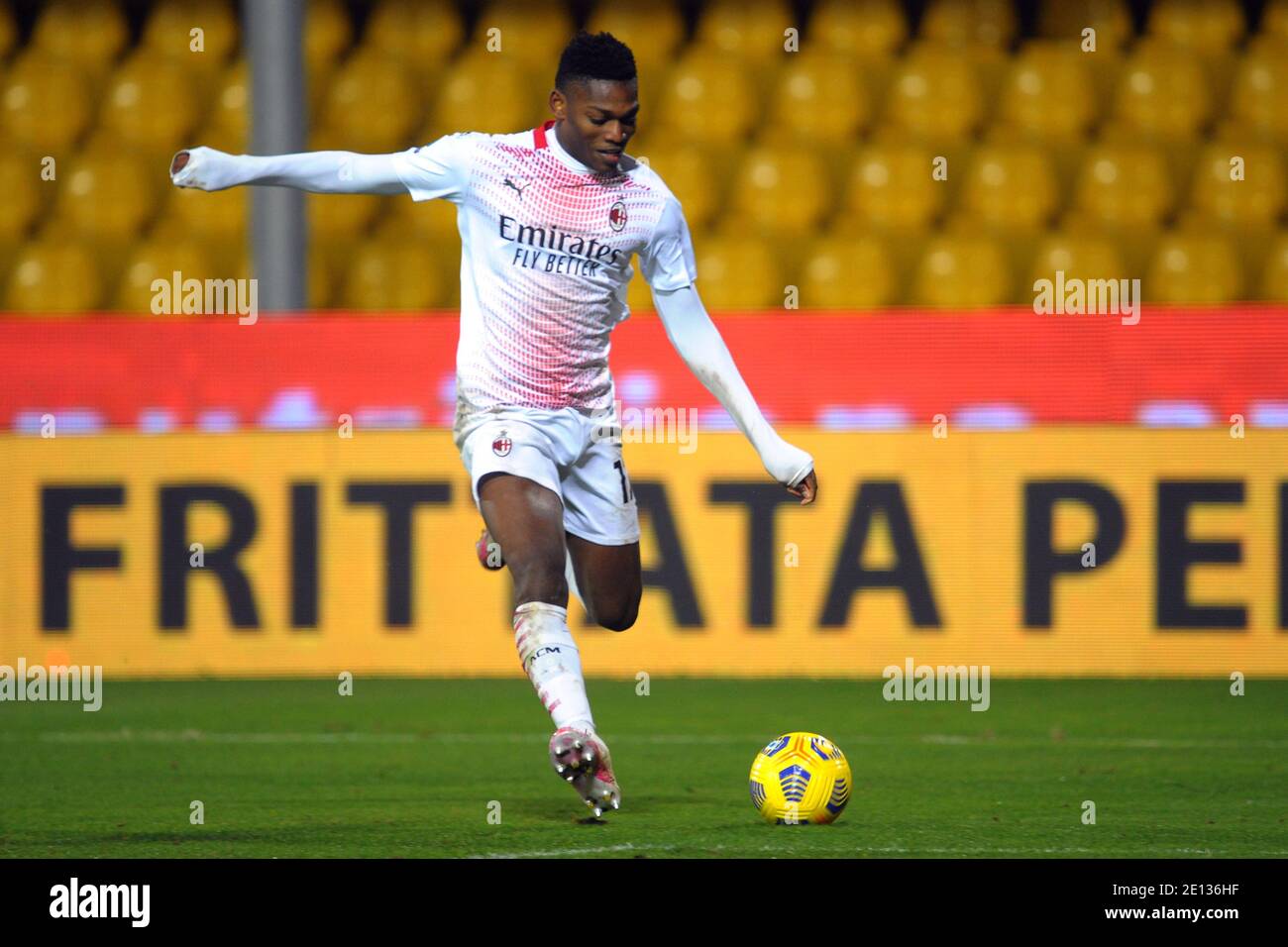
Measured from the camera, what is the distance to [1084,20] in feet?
45.5

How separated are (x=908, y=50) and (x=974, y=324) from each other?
4175 millimetres

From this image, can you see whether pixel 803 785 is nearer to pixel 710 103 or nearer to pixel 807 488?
pixel 807 488

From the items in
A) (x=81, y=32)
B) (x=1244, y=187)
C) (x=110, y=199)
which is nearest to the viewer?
(x=1244, y=187)

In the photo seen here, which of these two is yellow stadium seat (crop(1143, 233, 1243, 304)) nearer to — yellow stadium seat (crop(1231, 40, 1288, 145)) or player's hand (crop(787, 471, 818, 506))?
yellow stadium seat (crop(1231, 40, 1288, 145))

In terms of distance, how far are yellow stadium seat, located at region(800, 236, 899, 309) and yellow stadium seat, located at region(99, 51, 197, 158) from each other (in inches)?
164

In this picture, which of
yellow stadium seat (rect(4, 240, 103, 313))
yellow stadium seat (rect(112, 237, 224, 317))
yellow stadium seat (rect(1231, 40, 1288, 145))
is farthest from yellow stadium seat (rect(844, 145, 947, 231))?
yellow stadium seat (rect(4, 240, 103, 313))

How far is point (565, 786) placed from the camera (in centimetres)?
668

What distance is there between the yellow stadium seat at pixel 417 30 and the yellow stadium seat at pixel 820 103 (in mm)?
2247

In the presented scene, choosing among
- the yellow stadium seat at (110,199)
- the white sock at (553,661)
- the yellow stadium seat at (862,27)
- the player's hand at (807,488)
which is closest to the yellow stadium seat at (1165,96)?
the yellow stadium seat at (862,27)

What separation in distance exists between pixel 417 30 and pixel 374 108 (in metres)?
1.13

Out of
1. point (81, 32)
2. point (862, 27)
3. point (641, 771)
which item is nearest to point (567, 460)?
point (641, 771)

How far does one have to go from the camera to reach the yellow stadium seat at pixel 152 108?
13.2 meters
